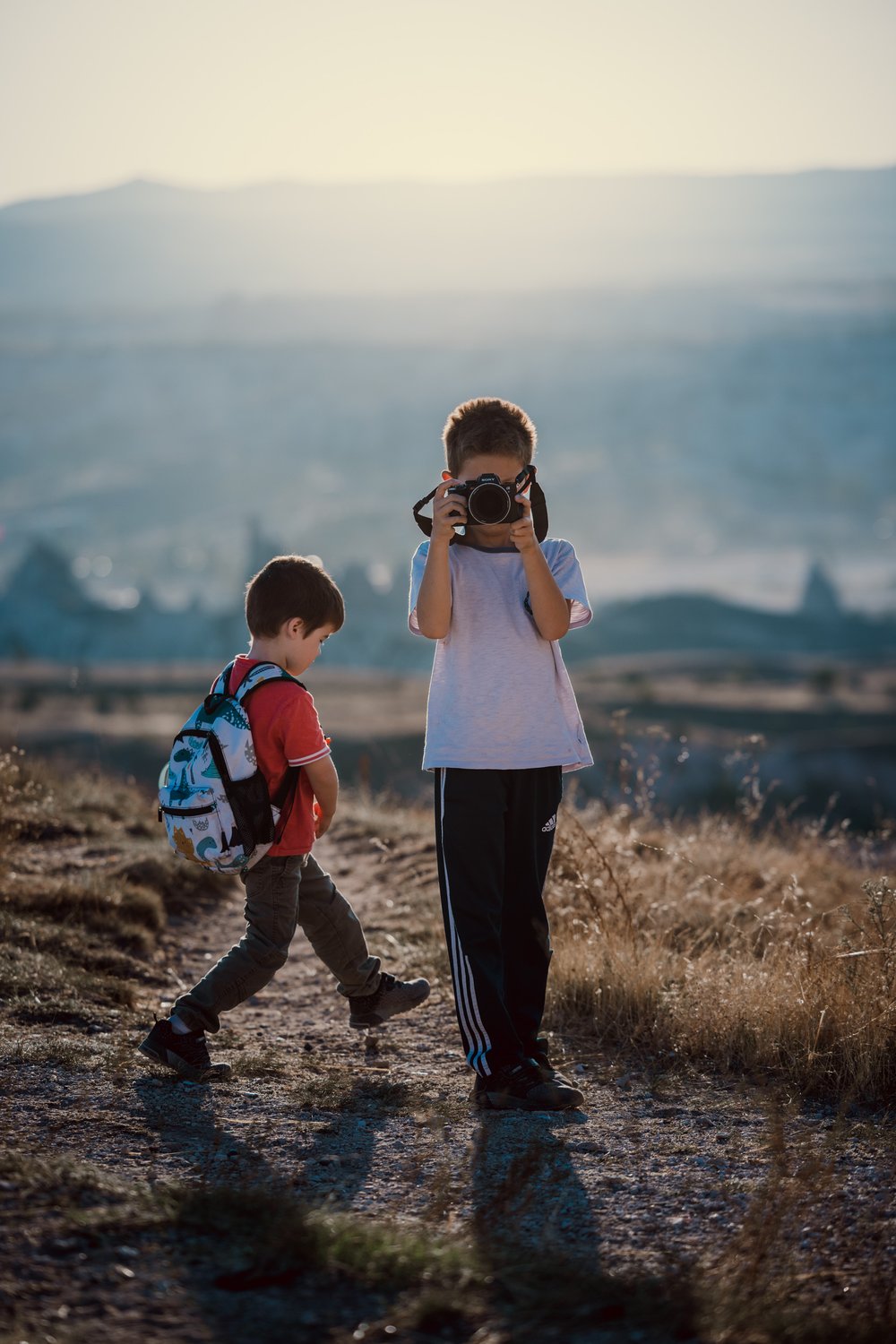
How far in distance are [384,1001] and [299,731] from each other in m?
1.16

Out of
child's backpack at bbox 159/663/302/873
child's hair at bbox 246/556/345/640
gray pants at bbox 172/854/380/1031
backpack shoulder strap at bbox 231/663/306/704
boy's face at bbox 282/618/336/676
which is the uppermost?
child's hair at bbox 246/556/345/640

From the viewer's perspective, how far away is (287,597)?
379cm

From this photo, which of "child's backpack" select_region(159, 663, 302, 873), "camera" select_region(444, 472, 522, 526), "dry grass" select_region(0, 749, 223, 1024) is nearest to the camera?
"camera" select_region(444, 472, 522, 526)

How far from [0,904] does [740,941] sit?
3.27 m

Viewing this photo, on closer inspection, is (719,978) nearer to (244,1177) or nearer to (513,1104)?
(513,1104)

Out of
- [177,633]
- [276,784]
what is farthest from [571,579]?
[177,633]

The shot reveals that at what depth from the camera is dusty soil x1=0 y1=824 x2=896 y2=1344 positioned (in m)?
2.36

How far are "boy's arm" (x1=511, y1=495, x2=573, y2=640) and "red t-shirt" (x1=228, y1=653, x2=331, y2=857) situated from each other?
0.72 metres

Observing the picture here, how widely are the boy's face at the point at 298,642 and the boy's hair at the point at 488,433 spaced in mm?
651

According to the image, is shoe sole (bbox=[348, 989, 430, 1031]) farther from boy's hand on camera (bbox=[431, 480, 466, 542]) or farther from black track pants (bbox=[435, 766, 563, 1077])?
boy's hand on camera (bbox=[431, 480, 466, 542])

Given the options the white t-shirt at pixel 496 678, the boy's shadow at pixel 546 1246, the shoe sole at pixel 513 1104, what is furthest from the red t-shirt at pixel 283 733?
the boy's shadow at pixel 546 1246

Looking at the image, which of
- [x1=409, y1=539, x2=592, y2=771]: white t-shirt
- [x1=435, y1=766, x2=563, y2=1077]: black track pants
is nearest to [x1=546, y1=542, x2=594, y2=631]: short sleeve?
[x1=409, y1=539, x2=592, y2=771]: white t-shirt

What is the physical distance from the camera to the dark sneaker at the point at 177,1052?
379 centimetres

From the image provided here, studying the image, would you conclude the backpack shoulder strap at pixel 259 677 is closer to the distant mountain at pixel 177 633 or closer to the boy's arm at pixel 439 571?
the boy's arm at pixel 439 571
